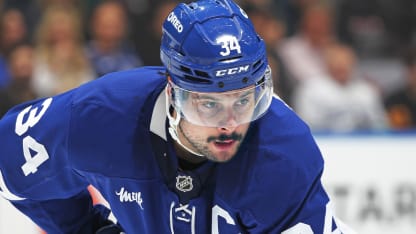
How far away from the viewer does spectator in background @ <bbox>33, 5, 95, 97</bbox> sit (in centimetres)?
540

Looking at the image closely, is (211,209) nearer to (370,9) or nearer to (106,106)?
(106,106)

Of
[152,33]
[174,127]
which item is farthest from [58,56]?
[174,127]

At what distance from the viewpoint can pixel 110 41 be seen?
5684 millimetres

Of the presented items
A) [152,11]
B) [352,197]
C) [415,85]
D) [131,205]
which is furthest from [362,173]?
[131,205]

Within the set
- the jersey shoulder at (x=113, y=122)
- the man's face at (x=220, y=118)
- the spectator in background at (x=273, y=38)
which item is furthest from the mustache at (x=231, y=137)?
the spectator in background at (x=273, y=38)

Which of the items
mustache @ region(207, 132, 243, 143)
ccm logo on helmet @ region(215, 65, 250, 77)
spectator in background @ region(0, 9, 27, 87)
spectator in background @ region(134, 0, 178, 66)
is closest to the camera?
ccm logo on helmet @ region(215, 65, 250, 77)

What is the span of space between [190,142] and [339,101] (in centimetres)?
316

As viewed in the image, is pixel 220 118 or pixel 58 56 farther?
pixel 58 56

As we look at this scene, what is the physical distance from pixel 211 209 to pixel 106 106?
1.48 feet

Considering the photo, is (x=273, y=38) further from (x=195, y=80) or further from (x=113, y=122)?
(x=195, y=80)

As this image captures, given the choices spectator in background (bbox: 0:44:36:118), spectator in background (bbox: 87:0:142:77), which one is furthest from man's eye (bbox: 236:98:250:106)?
spectator in background (bbox: 87:0:142:77)

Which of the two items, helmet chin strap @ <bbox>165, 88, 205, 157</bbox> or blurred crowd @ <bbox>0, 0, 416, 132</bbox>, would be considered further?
blurred crowd @ <bbox>0, 0, 416, 132</bbox>

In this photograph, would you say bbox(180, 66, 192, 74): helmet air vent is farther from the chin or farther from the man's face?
the chin

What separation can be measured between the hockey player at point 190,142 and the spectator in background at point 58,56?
8.05ft
